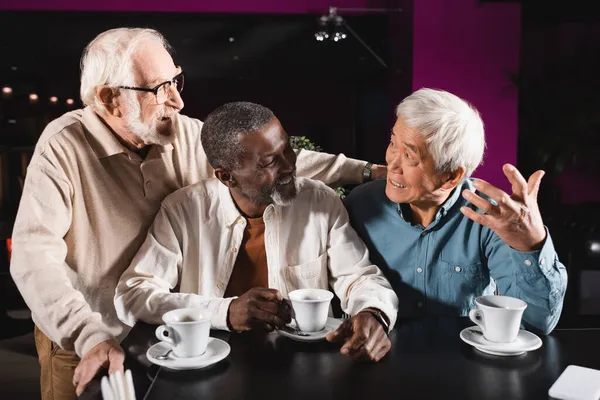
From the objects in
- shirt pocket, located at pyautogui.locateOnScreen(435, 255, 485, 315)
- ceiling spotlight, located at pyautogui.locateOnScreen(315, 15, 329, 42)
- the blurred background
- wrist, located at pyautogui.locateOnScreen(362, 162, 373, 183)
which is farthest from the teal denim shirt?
ceiling spotlight, located at pyautogui.locateOnScreen(315, 15, 329, 42)

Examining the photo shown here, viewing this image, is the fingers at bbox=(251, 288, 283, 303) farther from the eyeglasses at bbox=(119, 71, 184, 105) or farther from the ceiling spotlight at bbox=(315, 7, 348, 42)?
the ceiling spotlight at bbox=(315, 7, 348, 42)

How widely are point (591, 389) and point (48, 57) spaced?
15.5 ft

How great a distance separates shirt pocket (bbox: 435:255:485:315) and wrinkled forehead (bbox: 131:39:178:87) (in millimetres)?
1077

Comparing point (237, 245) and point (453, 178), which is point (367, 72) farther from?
point (237, 245)

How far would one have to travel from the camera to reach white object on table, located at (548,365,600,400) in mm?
1127

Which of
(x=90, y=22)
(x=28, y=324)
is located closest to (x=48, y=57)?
(x=90, y=22)

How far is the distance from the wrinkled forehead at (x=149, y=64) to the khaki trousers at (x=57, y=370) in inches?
35.8

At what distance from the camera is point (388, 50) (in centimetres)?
500

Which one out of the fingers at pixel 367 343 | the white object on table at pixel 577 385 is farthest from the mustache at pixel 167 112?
the white object on table at pixel 577 385

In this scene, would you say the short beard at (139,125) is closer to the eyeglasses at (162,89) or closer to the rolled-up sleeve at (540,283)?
the eyeglasses at (162,89)

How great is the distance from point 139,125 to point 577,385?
1.44m

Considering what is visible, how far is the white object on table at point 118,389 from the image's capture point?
111 centimetres

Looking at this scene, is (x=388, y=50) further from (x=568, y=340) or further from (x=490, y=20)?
(x=568, y=340)

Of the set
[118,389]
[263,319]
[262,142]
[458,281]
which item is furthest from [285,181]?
[118,389]
